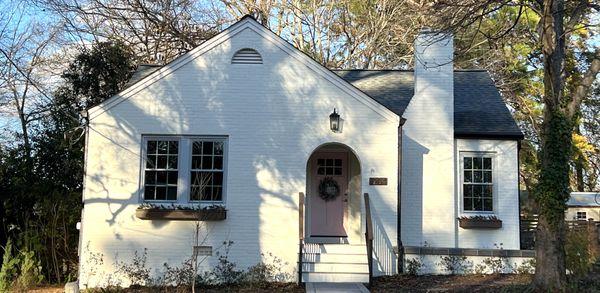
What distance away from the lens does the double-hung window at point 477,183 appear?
521 inches

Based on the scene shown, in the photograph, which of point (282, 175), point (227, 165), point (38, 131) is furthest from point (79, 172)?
point (282, 175)

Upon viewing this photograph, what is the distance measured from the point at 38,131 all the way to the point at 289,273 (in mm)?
8220

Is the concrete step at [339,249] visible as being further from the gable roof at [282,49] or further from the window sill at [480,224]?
the window sill at [480,224]

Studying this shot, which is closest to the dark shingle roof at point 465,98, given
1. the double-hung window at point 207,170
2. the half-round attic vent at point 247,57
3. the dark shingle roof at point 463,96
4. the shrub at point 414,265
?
the dark shingle roof at point 463,96

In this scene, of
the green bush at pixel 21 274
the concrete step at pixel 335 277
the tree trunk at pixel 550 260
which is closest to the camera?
the tree trunk at pixel 550 260

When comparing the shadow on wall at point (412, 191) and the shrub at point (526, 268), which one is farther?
the shadow on wall at point (412, 191)

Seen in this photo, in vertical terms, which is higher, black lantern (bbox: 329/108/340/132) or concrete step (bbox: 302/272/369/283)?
black lantern (bbox: 329/108/340/132)

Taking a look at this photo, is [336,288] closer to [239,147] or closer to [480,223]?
[239,147]

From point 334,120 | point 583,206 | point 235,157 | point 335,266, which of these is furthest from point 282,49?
point 583,206

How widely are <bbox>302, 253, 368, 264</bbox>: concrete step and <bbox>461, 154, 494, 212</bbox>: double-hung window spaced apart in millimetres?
3905

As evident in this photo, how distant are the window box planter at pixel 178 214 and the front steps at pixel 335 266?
83.6 inches

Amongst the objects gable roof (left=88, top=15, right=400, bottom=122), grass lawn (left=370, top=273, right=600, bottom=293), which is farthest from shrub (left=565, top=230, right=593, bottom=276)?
gable roof (left=88, top=15, right=400, bottom=122)

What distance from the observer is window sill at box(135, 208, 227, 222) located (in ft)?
35.9

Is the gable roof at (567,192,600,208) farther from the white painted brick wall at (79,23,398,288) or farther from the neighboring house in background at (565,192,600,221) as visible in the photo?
the white painted brick wall at (79,23,398,288)
